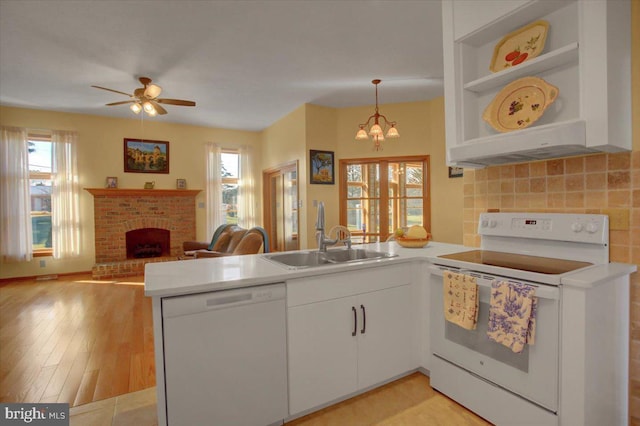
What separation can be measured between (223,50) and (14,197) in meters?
4.46

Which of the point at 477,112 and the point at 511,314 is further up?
the point at 477,112

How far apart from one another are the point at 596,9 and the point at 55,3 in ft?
11.7

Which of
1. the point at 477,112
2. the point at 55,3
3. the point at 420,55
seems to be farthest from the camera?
the point at 420,55

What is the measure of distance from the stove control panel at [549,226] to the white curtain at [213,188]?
534 cm

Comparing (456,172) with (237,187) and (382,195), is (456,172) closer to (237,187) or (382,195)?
(382,195)

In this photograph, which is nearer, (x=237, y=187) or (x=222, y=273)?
(x=222, y=273)

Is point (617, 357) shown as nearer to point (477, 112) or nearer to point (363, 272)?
point (363, 272)

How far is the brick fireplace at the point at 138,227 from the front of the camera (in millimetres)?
5535

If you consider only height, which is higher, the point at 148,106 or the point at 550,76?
the point at 148,106

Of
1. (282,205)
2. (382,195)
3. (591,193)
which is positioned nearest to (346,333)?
(591,193)

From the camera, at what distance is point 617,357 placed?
4.78 feet

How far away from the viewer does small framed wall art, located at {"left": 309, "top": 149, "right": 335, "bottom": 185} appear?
4.95 metres

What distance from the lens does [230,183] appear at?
6.68m

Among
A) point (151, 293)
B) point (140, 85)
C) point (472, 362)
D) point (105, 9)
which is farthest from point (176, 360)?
point (140, 85)
